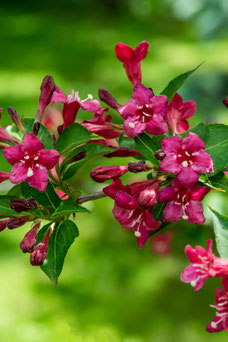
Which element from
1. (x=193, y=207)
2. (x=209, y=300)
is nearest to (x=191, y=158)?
(x=193, y=207)

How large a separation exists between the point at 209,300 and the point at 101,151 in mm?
2604

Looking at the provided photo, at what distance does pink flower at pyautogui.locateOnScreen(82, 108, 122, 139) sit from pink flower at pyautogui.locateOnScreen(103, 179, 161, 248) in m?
0.18

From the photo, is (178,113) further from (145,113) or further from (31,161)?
(31,161)

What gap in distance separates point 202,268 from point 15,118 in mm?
636

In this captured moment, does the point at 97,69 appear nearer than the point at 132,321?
No

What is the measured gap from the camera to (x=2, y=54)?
8.89 meters

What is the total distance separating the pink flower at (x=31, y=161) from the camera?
1.29 m

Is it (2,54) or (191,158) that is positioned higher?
(191,158)

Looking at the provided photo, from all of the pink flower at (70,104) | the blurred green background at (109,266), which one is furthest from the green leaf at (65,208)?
the blurred green background at (109,266)

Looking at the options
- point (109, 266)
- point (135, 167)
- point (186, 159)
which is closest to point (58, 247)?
point (135, 167)

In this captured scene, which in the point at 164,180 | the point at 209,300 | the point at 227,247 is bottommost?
the point at 209,300

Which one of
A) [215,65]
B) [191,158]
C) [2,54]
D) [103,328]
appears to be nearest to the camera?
[191,158]

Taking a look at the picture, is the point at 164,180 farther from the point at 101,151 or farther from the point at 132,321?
the point at 132,321

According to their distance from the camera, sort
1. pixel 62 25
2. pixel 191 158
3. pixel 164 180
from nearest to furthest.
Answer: pixel 191 158 → pixel 164 180 → pixel 62 25
